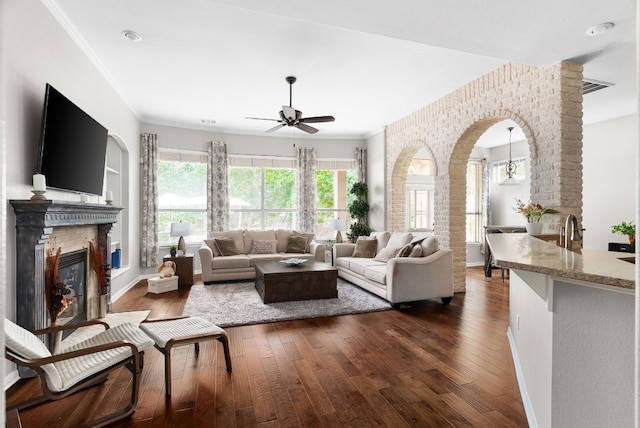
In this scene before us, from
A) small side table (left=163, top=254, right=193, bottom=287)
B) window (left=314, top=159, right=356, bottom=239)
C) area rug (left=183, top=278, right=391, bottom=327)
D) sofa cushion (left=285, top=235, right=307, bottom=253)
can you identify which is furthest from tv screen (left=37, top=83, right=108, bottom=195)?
window (left=314, top=159, right=356, bottom=239)

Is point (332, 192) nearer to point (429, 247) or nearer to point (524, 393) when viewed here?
point (429, 247)

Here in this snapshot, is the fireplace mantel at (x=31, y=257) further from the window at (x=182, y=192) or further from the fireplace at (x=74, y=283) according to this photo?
the window at (x=182, y=192)

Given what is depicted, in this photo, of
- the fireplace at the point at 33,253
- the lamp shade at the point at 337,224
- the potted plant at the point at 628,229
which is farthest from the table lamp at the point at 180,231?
the potted plant at the point at 628,229

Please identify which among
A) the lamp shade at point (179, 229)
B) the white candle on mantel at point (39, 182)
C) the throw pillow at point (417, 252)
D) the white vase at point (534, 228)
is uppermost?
the white candle on mantel at point (39, 182)

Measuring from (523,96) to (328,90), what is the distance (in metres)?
2.53

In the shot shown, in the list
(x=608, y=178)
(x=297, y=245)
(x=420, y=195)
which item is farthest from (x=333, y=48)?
(x=608, y=178)

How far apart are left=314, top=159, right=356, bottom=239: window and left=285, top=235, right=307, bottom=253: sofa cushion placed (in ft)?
3.89

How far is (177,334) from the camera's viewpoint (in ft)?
8.43

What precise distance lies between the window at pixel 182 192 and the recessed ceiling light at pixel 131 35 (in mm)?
3548

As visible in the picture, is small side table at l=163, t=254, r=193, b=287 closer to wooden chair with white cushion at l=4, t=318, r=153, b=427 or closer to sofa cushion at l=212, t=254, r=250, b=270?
sofa cushion at l=212, t=254, r=250, b=270

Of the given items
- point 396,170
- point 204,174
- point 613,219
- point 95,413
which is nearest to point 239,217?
point 204,174

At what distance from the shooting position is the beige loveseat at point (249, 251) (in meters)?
5.94

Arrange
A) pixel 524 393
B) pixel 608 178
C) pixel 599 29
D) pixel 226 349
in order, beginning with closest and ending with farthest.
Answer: pixel 524 393, pixel 226 349, pixel 599 29, pixel 608 178

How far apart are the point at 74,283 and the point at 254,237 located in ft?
11.8
